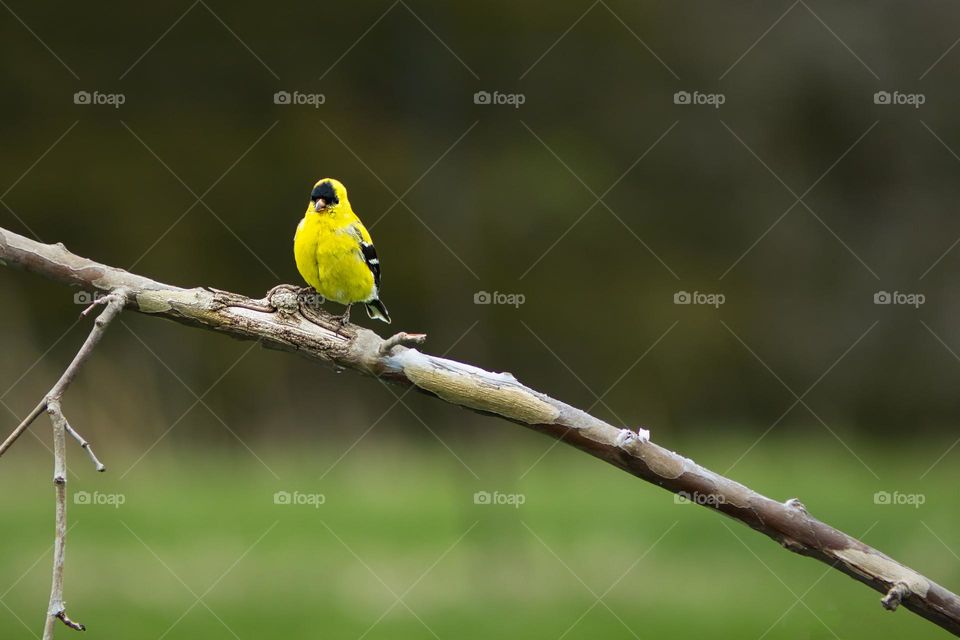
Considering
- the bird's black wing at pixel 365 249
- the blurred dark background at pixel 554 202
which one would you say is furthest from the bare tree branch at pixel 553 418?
the blurred dark background at pixel 554 202

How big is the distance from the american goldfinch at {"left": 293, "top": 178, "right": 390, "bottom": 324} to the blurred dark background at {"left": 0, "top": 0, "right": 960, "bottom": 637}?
556cm

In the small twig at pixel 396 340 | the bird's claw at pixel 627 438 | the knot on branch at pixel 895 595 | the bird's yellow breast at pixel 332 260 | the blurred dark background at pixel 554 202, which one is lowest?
the knot on branch at pixel 895 595

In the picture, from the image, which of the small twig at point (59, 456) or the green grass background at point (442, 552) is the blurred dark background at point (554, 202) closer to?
the green grass background at point (442, 552)

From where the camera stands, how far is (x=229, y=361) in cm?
1236

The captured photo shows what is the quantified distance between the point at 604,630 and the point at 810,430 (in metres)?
6.48

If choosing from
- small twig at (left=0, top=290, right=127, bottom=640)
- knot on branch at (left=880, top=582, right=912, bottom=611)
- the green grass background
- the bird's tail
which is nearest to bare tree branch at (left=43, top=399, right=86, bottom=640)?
small twig at (left=0, top=290, right=127, bottom=640)

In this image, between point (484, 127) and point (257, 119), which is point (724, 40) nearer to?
point (484, 127)

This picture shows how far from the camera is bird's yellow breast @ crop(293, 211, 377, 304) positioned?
4.25 m

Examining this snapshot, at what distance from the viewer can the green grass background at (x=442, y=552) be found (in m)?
6.18

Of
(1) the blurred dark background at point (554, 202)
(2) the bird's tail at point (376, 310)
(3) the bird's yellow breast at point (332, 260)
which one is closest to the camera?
(3) the bird's yellow breast at point (332, 260)

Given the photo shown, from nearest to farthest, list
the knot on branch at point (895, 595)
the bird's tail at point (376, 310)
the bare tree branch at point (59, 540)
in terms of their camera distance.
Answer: the bare tree branch at point (59, 540) → the knot on branch at point (895, 595) → the bird's tail at point (376, 310)

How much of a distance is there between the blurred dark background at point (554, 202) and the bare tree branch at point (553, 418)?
7044 mm

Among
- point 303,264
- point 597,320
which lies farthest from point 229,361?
point 303,264

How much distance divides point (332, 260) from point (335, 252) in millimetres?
48
